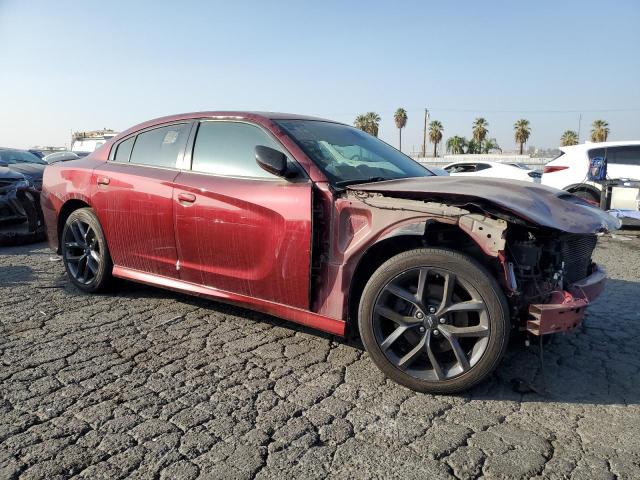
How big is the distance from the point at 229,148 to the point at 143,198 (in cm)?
83

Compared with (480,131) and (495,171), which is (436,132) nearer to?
(480,131)

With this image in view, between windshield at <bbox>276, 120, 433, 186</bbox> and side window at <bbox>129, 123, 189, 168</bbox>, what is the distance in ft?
2.98

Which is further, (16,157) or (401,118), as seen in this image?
(401,118)

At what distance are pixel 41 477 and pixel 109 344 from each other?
1460 mm

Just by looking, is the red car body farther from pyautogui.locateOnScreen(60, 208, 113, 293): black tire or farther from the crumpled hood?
pyautogui.locateOnScreen(60, 208, 113, 293): black tire

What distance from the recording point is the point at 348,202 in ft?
9.80

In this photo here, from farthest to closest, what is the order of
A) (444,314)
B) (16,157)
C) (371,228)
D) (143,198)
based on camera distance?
(16,157), (143,198), (371,228), (444,314)

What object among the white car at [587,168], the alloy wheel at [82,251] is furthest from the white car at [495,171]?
the alloy wheel at [82,251]

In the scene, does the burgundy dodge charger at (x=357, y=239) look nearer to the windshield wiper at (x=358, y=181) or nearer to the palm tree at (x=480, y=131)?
the windshield wiper at (x=358, y=181)

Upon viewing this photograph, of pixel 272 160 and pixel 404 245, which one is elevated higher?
pixel 272 160

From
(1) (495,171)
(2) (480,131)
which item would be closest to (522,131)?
(2) (480,131)

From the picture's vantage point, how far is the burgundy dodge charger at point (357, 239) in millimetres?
2652

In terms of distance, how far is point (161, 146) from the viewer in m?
4.12

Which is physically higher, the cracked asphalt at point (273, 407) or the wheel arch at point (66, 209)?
the wheel arch at point (66, 209)
